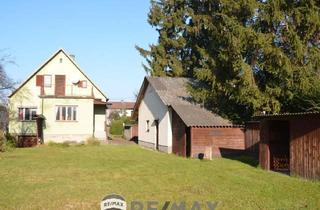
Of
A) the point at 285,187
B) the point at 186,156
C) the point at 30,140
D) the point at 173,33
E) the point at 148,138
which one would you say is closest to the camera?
the point at 285,187

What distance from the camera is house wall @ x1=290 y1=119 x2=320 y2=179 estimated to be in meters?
16.6

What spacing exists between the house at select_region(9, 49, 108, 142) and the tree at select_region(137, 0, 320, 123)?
14.4 m

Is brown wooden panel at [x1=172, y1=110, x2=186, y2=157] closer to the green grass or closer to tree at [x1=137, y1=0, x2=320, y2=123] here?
tree at [x1=137, y1=0, x2=320, y2=123]

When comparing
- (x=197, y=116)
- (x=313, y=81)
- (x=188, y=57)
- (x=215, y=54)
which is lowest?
(x=197, y=116)

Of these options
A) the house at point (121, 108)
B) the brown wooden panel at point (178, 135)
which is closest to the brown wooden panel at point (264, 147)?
the brown wooden panel at point (178, 135)

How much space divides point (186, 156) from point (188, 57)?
2540cm

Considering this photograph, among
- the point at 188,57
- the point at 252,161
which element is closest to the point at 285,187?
the point at 252,161

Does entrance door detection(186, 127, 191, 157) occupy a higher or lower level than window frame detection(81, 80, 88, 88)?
lower

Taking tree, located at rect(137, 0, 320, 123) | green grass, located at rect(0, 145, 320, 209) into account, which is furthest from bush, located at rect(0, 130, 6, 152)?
tree, located at rect(137, 0, 320, 123)

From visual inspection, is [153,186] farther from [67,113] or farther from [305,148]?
[67,113]

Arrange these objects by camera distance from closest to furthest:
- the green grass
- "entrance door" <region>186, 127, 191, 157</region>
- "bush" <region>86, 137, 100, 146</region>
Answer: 1. the green grass
2. "entrance door" <region>186, 127, 191, 157</region>
3. "bush" <region>86, 137, 100, 146</region>

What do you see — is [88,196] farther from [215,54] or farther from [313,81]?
[215,54]

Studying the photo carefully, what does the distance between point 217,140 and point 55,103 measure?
1871 centimetres

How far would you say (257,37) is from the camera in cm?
2533
